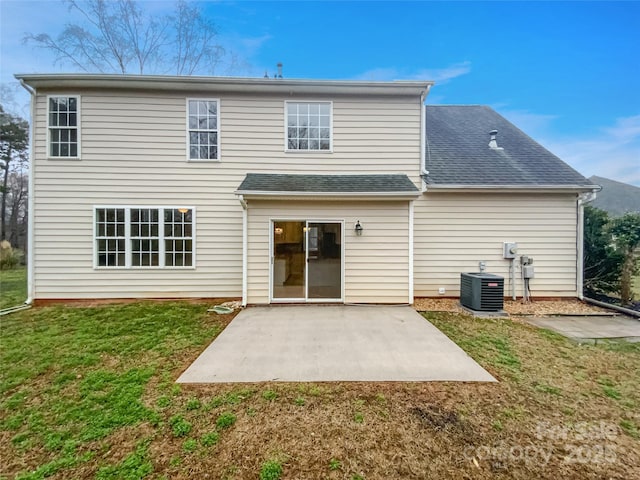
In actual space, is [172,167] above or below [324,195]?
above

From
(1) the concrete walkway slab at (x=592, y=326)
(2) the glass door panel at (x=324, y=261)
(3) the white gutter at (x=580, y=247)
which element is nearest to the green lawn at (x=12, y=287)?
(2) the glass door panel at (x=324, y=261)

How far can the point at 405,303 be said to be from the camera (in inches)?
285

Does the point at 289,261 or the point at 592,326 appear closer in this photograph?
the point at 592,326

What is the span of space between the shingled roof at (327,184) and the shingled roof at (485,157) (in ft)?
4.23

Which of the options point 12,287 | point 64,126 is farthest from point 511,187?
point 12,287

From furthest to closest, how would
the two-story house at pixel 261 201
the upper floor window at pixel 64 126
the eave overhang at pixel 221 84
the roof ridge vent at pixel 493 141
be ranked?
the roof ridge vent at pixel 493 141 < the upper floor window at pixel 64 126 < the two-story house at pixel 261 201 < the eave overhang at pixel 221 84

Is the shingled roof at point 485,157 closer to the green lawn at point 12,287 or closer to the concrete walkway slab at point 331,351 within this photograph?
the concrete walkway slab at point 331,351

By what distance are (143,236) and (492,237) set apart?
9.55 metres

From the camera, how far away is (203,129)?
759 centimetres

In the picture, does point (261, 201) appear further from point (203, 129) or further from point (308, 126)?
point (203, 129)

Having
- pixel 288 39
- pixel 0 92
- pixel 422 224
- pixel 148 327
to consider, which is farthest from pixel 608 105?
pixel 0 92

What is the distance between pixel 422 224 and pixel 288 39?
532 inches

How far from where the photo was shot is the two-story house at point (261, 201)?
720cm

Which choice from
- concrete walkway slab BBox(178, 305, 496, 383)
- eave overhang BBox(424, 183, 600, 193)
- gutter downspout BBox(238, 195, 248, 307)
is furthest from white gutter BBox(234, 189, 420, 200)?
concrete walkway slab BBox(178, 305, 496, 383)
